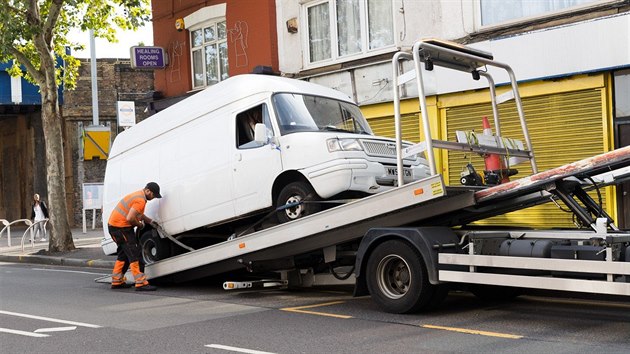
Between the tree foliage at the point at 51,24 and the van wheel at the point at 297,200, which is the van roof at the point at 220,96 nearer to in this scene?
the van wheel at the point at 297,200

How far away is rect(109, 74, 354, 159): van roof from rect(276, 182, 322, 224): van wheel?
1417mm

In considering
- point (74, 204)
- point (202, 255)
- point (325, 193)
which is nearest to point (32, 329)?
point (202, 255)

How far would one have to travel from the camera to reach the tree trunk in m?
19.8

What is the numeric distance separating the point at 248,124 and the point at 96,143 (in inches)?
678

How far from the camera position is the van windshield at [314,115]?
10281mm

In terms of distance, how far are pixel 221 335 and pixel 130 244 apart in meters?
4.49

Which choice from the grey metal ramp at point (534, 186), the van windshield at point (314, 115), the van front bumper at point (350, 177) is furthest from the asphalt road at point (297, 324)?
the van windshield at point (314, 115)

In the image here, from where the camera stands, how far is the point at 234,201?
35.3ft

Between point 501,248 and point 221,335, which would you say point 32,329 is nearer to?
point 221,335

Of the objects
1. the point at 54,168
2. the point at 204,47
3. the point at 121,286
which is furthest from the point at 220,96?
the point at 54,168

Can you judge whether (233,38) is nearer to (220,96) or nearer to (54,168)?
(54,168)

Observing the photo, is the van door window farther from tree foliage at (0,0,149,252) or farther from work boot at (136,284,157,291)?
tree foliage at (0,0,149,252)

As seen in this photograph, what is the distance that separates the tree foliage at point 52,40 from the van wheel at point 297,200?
10700mm

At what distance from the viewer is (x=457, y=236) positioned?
27.9 feet
